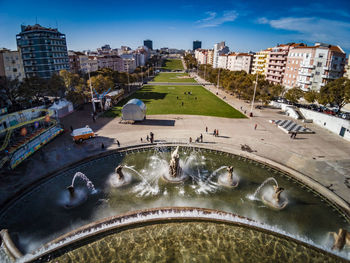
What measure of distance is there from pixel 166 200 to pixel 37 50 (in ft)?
261

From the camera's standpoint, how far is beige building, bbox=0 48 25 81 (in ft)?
168

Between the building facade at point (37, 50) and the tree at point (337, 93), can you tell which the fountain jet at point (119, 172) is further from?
the building facade at point (37, 50)

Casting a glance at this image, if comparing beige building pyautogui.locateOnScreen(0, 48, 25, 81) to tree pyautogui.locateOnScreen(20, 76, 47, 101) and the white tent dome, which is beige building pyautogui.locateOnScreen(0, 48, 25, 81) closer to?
tree pyautogui.locateOnScreen(20, 76, 47, 101)

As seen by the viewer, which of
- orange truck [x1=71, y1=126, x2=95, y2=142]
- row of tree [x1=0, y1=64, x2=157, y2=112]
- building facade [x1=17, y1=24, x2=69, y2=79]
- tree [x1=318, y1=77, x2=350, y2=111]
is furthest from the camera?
building facade [x1=17, y1=24, x2=69, y2=79]

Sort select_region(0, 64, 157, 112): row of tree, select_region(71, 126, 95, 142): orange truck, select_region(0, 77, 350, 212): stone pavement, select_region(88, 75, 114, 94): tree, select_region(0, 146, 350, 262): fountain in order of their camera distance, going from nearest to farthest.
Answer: select_region(0, 146, 350, 262): fountain → select_region(0, 77, 350, 212): stone pavement → select_region(71, 126, 95, 142): orange truck → select_region(0, 64, 157, 112): row of tree → select_region(88, 75, 114, 94): tree

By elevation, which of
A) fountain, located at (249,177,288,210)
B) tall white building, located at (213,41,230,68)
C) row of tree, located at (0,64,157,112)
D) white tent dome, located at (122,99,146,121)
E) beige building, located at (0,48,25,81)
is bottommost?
fountain, located at (249,177,288,210)

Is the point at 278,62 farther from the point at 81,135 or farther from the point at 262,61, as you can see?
the point at 81,135

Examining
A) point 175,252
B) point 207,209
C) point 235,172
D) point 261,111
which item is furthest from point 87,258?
point 261,111

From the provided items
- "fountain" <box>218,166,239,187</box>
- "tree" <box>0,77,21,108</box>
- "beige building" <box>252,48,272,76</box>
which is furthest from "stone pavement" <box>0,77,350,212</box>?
"beige building" <box>252,48,272,76</box>

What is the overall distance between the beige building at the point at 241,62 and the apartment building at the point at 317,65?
38569mm

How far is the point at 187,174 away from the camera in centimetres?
2220

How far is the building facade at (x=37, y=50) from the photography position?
70.4m

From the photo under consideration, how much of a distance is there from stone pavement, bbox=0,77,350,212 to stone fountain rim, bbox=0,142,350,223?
0.54m

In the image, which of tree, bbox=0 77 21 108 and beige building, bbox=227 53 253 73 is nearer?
tree, bbox=0 77 21 108
